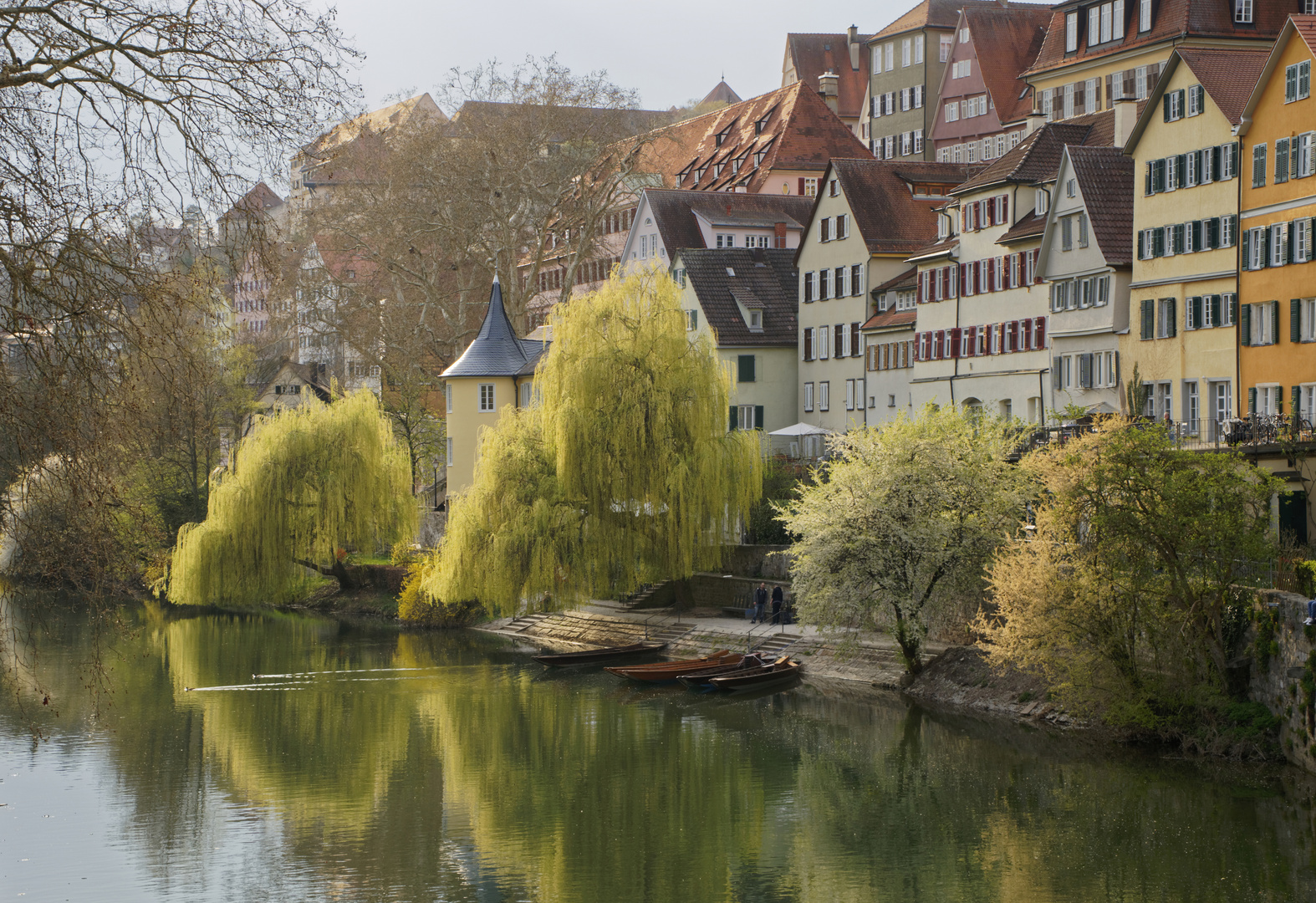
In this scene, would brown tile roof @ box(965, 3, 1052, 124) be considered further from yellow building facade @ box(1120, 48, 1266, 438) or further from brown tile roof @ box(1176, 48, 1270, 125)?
brown tile roof @ box(1176, 48, 1270, 125)

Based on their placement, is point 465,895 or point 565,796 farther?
point 565,796

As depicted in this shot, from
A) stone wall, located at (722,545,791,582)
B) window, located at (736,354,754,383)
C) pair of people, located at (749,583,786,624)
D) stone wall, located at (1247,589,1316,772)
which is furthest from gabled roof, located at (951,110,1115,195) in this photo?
stone wall, located at (1247,589,1316,772)

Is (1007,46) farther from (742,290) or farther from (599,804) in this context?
(599,804)

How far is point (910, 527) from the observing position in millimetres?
36812

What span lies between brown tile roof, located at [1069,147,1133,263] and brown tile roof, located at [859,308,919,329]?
10.6 metres

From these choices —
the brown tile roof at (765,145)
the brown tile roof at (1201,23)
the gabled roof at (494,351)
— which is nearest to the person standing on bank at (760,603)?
the gabled roof at (494,351)

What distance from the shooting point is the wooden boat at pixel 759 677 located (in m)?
39.7

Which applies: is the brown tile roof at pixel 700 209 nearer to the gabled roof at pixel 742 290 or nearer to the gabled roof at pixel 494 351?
the gabled roof at pixel 742 290

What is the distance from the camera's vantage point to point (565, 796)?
28.8 metres

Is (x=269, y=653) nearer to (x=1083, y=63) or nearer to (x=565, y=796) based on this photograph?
(x=565, y=796)

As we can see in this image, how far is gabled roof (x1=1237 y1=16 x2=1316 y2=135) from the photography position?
35.9 meters

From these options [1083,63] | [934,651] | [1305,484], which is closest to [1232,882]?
[1305,484]

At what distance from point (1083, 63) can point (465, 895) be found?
54.5 metres

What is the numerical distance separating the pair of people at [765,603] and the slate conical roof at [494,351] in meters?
20.4
